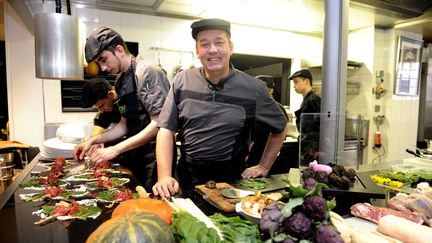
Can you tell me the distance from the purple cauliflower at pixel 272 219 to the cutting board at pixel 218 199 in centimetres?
37

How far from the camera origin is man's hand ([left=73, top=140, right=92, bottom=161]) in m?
1.96

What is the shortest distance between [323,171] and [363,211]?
219 millimetres

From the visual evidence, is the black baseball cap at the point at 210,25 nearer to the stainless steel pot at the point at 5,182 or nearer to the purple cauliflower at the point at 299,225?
the purple cauliflower at the point at 299,225

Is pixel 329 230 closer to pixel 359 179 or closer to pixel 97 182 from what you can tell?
pixel 359 179

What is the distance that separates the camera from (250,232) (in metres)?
0.72

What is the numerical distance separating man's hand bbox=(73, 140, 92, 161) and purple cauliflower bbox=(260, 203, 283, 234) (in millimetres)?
1626

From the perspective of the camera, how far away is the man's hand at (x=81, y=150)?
77.2 inches

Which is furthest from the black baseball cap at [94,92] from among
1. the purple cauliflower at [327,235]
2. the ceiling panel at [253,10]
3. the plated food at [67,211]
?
the purple cauliflower at [327,235]

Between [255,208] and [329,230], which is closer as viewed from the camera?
[329,230]

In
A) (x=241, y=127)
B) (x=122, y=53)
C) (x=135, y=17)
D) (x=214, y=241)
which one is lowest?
(x=214, y=241)

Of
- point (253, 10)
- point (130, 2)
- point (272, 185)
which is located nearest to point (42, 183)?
point (272, 185)

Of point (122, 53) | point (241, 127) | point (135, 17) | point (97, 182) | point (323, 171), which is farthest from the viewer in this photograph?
point (135, 17)

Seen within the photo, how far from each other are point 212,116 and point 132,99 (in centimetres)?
62

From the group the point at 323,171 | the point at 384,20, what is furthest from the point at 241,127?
the point at 384,20
